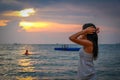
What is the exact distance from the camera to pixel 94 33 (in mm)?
3879

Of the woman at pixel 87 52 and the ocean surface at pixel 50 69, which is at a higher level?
the woman at pixel 87 52

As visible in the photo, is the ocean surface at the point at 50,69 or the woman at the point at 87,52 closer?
the woman at the point at 87,52

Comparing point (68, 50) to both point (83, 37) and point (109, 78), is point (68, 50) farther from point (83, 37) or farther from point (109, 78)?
point (83, 37)

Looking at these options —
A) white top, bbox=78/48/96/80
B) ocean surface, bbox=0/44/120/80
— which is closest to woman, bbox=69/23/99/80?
white top, bbox=78/48/96/80

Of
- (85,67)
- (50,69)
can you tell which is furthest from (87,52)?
(50,69)

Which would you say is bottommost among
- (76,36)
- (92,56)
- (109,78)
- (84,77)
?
(109,78)

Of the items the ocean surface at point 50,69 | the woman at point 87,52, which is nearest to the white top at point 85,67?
the woman at point 87,52

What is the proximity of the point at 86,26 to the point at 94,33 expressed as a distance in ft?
0.42

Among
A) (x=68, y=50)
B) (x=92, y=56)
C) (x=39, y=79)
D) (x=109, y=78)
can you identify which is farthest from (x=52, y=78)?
(x=68, y=50)

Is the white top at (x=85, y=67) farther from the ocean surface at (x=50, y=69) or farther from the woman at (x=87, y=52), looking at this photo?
the ocean surface at (x=50, y=69)

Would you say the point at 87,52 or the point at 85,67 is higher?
the point at 87,52

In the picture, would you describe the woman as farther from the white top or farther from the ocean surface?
the ocean surface

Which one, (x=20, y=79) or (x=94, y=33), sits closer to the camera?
(x=94, y=33)

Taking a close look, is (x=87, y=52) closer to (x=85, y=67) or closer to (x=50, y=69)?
(x=85, y=67)
